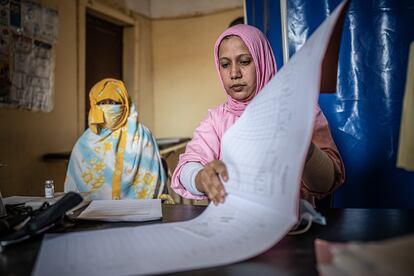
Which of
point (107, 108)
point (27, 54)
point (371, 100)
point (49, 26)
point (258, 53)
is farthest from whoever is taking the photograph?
point (49, 26)

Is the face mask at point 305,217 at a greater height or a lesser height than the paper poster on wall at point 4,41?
lesser

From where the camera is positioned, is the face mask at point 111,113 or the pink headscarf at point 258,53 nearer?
the pink headscarf at point 258,53

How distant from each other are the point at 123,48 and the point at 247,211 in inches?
144

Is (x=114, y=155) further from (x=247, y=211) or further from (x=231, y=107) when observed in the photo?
(x=247, y=211)

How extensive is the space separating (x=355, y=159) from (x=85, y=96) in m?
2.49

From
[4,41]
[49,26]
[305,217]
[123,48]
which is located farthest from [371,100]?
[123,48]

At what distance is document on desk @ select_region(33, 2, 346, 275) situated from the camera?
1.27ft

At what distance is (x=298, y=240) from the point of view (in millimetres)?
485

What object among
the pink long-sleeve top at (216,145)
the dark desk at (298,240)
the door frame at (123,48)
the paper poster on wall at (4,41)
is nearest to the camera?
the dark desk at (298,240)

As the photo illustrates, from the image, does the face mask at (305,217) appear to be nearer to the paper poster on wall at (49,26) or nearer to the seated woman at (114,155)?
the seated woman at (114,155)

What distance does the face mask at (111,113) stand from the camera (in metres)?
2.11

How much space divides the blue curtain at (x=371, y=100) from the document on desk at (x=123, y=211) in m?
0.93

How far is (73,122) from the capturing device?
9.59 ft

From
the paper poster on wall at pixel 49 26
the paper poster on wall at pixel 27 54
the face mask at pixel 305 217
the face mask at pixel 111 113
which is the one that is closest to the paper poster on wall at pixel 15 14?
the paper poster on wall at pixel 27 54
